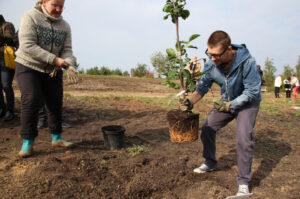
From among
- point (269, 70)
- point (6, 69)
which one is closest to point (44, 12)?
point (6, 69)

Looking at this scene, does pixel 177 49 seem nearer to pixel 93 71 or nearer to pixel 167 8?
pixel 167 8

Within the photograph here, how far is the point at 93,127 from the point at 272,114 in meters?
5.27

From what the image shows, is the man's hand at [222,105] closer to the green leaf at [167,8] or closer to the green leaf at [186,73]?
the green leaf at [186,73]

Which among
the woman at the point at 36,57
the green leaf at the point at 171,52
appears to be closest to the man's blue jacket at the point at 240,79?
the green leaf at the point at 171,52

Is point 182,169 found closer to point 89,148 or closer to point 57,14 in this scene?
point 89,148

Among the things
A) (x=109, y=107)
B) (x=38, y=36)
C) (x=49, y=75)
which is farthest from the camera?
(x=109, y=107)

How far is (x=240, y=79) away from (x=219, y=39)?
1.60 feet

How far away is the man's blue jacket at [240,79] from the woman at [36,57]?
1862 mm

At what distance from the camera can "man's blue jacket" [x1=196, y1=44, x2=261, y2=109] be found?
231 cm

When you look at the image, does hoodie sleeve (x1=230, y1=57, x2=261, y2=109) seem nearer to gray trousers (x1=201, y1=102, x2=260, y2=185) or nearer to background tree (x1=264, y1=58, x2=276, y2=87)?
gray trousers (x1=201, y1=102, x2=260, y2=185)

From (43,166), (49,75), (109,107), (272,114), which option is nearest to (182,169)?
(43,166)

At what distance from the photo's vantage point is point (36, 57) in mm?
2631

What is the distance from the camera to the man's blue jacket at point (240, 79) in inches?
90.8

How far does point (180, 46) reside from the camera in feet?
10.9
